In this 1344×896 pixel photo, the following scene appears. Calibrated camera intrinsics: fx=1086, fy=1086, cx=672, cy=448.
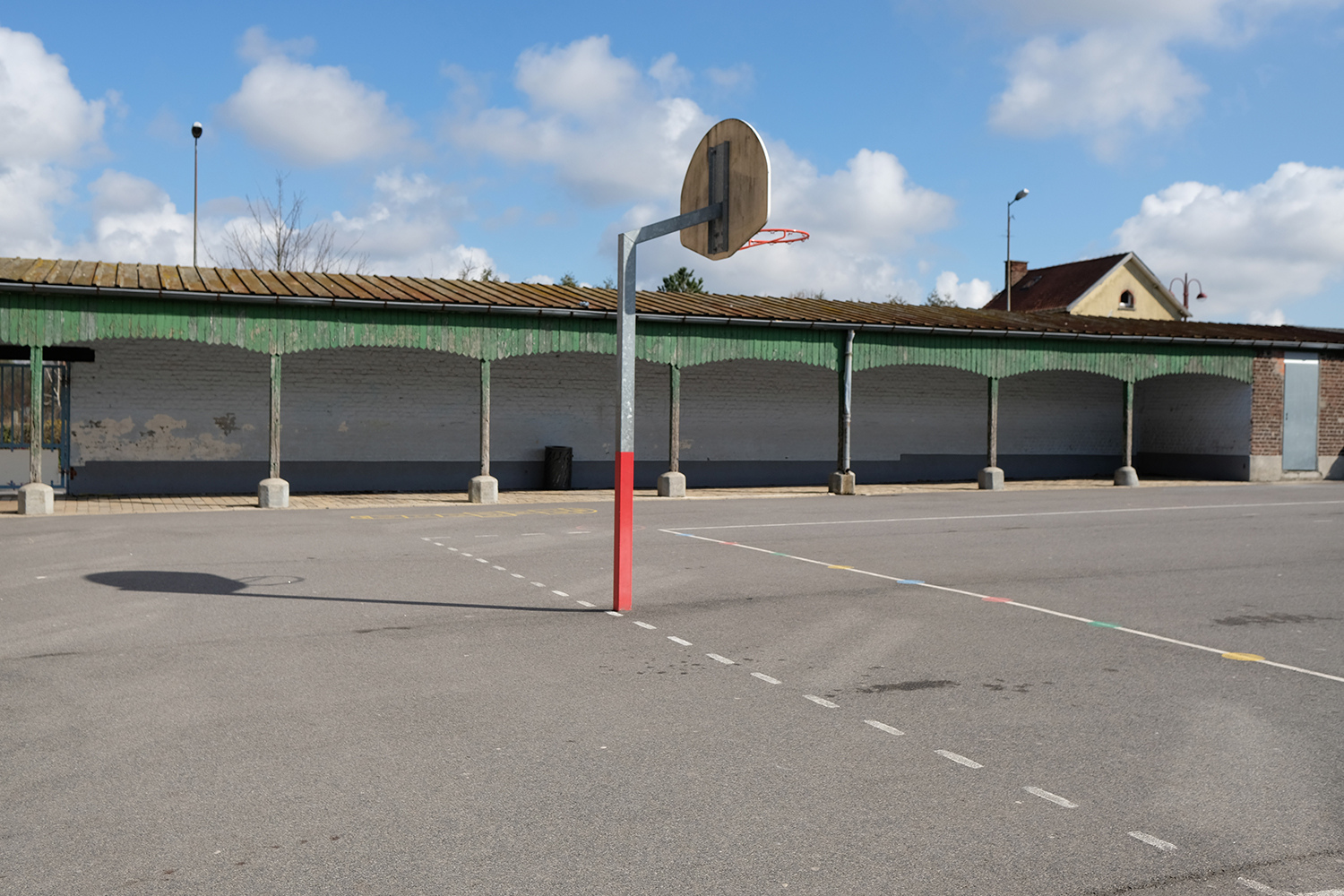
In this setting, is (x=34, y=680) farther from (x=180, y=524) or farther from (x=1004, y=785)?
(x=180, y=524)

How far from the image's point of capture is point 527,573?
38.5 feet

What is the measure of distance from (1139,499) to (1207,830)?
69.6 feet

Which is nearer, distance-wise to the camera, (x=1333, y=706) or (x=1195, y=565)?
(x=1333, y=706)

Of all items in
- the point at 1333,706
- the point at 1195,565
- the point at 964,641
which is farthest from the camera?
the point at 1195,565

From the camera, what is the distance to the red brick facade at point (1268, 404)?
31469 millimetres

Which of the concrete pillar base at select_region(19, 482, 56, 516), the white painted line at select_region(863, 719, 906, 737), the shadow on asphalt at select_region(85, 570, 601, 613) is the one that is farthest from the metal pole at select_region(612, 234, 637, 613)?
the concrete pillar base at select_region(19, 482, 56, 516)

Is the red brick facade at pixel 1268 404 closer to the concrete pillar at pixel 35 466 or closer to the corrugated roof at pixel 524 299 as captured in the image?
the corrugated roof at pixel 524 299

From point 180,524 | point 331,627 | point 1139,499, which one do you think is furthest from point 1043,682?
point 1139,499

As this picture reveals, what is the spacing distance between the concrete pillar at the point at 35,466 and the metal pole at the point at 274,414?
3760 millimetres

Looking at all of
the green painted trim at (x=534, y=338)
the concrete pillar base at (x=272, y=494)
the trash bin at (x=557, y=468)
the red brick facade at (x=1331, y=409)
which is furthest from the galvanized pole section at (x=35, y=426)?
the red brick facade at (x=1331, y=409)

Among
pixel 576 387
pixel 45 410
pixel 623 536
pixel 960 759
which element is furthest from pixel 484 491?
pixel 960 759

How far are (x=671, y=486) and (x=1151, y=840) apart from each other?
19982mm

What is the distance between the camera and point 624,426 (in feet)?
30.8

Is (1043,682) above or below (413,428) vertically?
below
